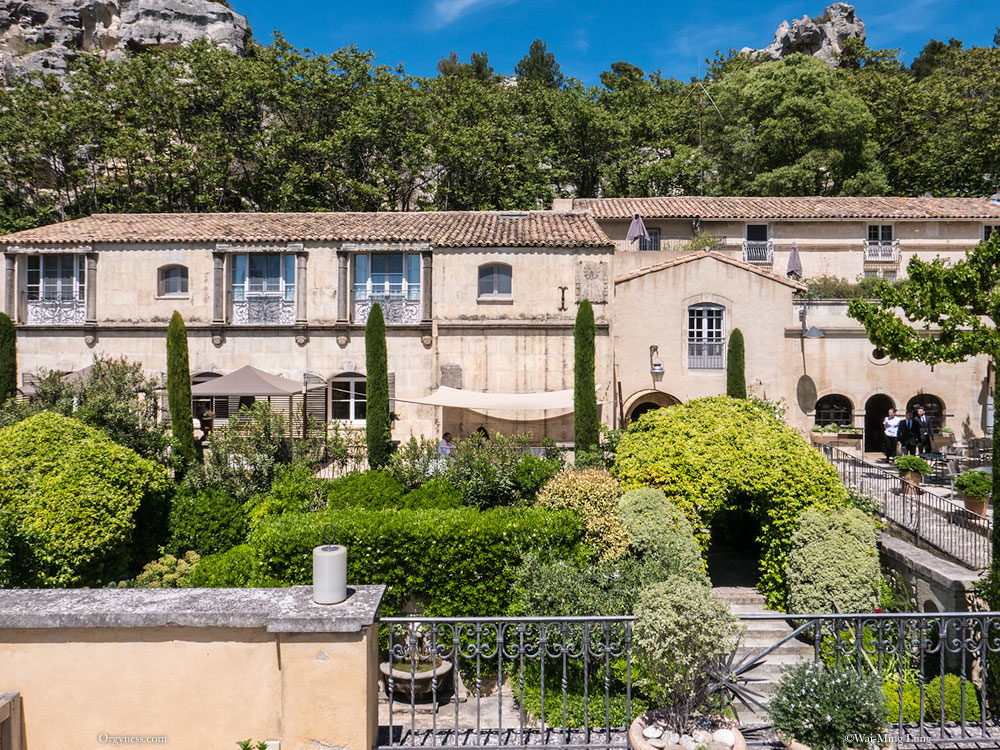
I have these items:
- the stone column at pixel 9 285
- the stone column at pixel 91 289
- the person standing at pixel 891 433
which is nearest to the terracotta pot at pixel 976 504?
the person standing at pixel 891 433

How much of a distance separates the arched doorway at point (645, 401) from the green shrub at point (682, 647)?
60.3 feet

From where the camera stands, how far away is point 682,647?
Result: 5941 millimetres

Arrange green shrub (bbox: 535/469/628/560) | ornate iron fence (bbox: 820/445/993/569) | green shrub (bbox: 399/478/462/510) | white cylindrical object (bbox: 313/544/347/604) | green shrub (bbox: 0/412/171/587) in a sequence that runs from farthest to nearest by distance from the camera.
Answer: green shrub (bbox: 399/478/462/510), ornate iron fence (bbox: 820/445/993/569), green shrub (bbox: 535/469/628/560), green shrub (bbox: 0/412/171/587), white cylindrical object (bbox: 313/544/347/604)

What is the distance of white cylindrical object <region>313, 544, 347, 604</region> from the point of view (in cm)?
546

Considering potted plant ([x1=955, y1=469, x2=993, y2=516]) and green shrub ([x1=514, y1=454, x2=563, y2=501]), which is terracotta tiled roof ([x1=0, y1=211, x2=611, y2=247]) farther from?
potted plant ([x1=955, y1=469, x2=993, y2=516])

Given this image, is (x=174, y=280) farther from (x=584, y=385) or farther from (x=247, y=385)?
(x=584, y=385)

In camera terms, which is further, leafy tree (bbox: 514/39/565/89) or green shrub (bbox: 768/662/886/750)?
leafy tree (bbox: 514/39/565/89)

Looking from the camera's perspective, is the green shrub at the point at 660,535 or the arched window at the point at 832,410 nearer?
the green shrub at the point at 660,535

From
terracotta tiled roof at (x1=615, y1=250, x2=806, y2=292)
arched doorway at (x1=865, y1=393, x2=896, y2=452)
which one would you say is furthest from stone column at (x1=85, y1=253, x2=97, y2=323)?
arched doorway at (x1=865, y1=393, x2=896, y2=452)

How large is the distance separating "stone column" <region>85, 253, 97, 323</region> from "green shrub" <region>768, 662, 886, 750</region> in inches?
1011

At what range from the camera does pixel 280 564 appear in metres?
11.9

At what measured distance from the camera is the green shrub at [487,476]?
16.7 m

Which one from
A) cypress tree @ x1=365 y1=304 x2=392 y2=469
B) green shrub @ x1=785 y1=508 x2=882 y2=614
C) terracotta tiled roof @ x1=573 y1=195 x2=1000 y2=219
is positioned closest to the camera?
green shrub @ x1=785 y1=508 x2=882 y2=614

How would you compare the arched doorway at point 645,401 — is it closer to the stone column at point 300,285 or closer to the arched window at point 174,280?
the stone column at point 300,285
